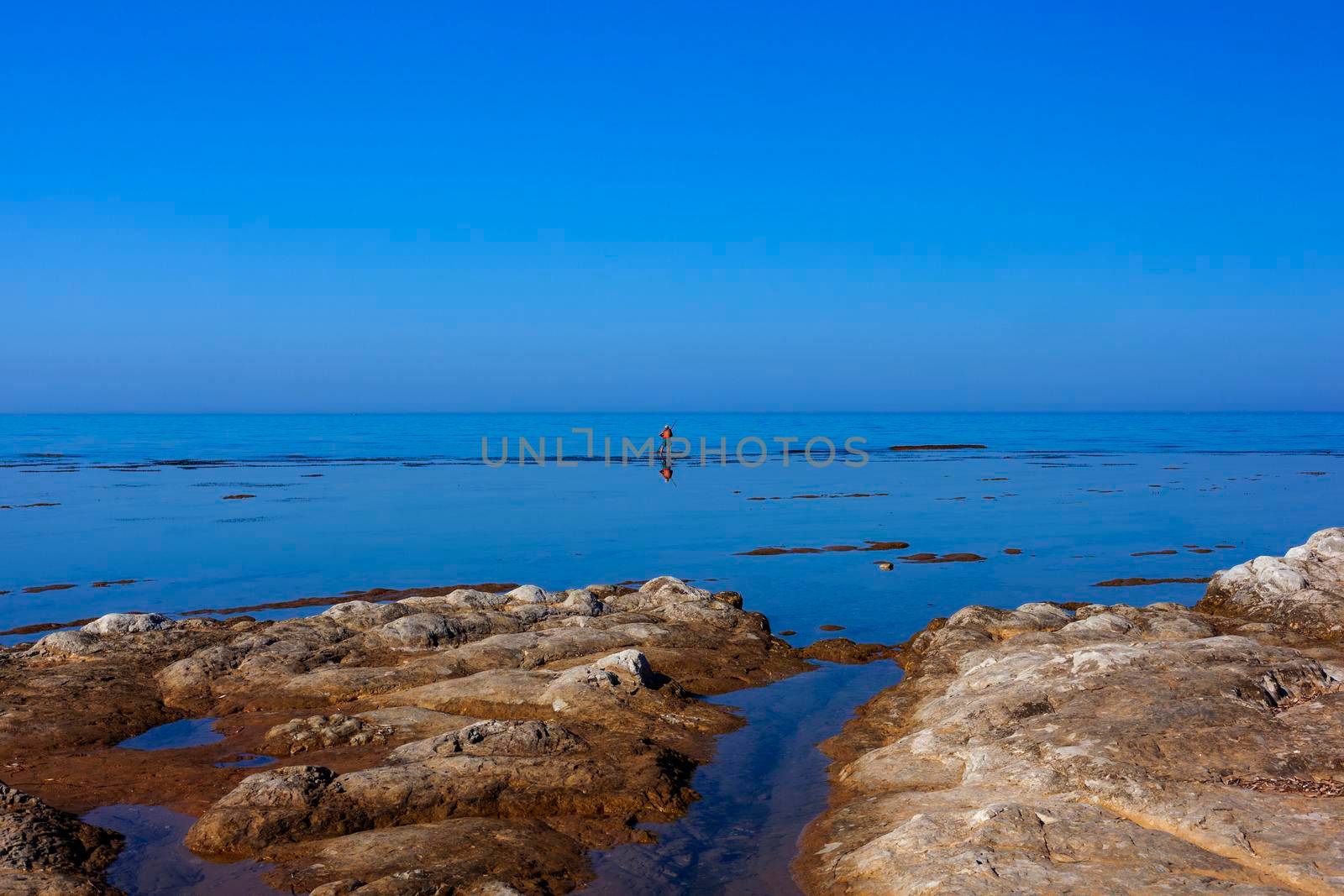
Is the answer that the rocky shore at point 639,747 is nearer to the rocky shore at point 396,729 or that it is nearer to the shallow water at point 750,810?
the rocky shore at point 396,729

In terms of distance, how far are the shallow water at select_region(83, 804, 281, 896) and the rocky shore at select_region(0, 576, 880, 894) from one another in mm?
129

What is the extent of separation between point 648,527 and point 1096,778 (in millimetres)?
19603

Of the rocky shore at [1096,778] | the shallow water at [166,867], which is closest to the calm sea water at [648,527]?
the rocky shore at [1096,778]

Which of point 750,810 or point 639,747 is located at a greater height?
point 639,747

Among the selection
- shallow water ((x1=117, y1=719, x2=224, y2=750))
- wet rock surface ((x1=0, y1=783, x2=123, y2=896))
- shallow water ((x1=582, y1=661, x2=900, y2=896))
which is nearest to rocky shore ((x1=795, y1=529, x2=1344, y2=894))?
shallow water ((x1=582, y1=661, x2=900, y2=896))

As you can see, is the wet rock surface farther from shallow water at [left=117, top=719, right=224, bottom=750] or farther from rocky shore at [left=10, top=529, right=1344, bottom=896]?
shallow water at [left=117, top=719, right=224, bottom=750]

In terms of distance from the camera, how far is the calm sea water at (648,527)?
1783 cm

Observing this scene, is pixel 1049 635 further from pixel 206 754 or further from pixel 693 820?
pixel 206 754

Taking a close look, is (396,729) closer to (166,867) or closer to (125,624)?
(166,867)

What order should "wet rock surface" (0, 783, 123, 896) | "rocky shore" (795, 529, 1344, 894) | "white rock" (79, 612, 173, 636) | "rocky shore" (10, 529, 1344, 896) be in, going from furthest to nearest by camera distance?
"white rock" (79, 612, 173, 636), "rocky shore" (10, 529, 1344, 896), "wet rock surface" (0, 783, 123, 896), "rocky shore" (795, 529, 1344, 894)

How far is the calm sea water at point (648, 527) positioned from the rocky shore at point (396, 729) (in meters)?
3.49

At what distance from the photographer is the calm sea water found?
17828mm

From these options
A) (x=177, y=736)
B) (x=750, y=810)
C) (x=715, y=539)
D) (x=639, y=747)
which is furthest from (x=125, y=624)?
(x=715, y=539)

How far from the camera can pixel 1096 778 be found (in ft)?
23.3
